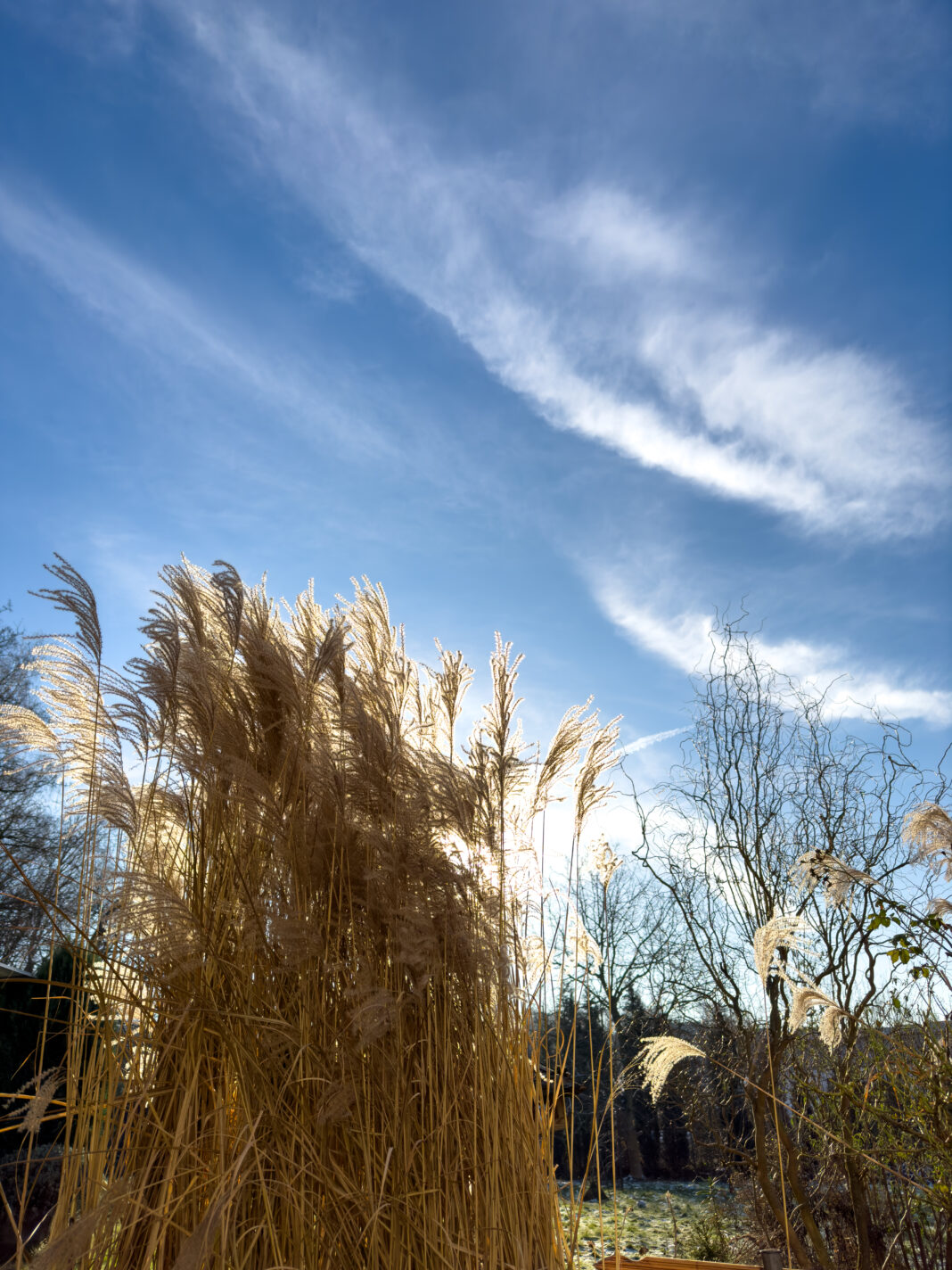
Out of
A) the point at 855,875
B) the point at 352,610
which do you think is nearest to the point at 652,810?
the point at 855,875

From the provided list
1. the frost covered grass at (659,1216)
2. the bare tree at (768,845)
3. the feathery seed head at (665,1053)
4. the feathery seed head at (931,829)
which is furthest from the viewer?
the frost covered grass at (659,1216)

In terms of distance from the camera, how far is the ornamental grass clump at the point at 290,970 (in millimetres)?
1658

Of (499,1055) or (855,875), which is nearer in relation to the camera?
(499,1055)

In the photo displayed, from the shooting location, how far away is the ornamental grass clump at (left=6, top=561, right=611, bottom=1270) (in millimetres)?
1658

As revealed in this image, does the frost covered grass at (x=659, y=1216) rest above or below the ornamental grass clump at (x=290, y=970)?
below

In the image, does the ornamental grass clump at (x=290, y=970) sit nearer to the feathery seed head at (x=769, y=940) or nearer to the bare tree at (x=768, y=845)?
the feathery seed head at (x=769, y=940)

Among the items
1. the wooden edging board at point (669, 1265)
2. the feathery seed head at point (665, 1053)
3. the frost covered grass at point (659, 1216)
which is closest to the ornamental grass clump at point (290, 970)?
the feathery seed head at point (665, 1053)

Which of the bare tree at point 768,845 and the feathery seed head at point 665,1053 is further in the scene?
the bare tree at point 768,845

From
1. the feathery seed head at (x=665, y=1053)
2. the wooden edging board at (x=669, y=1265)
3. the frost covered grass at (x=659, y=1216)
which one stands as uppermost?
the feathery seed head at (x=665, y=1053)

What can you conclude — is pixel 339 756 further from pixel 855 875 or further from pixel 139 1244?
pixel 855 875

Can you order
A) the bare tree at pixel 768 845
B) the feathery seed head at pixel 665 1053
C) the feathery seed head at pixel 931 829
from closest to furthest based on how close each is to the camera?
the feathery seed head at pixel 665 1053 → the feathery seed head at pixel 931 829 → the bare tree at pixel 768 845

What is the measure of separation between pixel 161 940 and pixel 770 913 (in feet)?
15.5

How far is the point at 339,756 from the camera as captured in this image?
190 cm

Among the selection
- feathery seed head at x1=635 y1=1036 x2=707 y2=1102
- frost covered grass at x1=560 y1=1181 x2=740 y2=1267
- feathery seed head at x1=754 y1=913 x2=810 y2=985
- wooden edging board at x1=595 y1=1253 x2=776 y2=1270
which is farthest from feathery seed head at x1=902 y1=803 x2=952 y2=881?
frost covered grass at x1=560 y1=1181 x2=740 y2=1267
